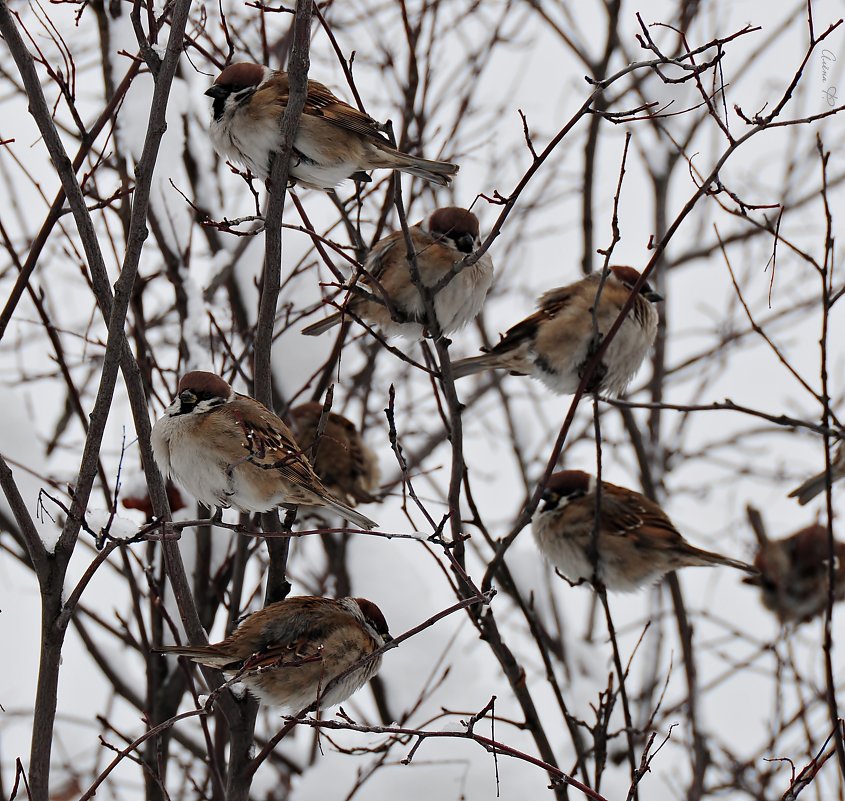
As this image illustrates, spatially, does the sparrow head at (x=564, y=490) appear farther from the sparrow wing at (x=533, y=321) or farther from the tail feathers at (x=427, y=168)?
the tail feathers at (x=427, y=168)

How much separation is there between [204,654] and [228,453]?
2.20 feet

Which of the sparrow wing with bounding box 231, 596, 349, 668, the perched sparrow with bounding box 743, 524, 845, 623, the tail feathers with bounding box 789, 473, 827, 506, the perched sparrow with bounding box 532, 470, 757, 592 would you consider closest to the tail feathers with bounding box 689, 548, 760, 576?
the perched sparrow with bounding box 532, 470, 757, 592

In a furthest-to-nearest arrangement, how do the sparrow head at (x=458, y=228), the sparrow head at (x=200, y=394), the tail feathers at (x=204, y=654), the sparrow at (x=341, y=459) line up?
the sparrow at (x=341, y=459) < the sparrow head at (x=458, y=228) < the sparrow head at (x=200, y=394) < the tail feathers at (x=204, y=654)

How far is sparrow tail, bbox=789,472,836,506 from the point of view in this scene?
4.37 metres

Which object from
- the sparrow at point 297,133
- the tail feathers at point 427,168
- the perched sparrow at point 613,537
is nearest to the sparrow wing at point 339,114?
the sparrow at point 297,133

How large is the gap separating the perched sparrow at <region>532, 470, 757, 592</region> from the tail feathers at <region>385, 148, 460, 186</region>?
1.47 metres

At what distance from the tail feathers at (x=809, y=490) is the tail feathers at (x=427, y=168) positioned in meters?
1.92

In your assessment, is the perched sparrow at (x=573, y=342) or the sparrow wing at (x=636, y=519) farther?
the sparrow wing at (x=636, y=519)

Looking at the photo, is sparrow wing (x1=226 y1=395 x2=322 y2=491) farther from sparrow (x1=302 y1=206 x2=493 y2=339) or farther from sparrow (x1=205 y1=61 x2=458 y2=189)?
sparrow (x1=205 y1=61 x2=458 y2=189)

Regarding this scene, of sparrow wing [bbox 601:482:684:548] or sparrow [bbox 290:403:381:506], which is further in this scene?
sparrow [bbox 290:403:381:506]

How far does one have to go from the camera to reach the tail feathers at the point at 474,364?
14.1 ft

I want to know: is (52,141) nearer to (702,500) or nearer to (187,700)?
(187,700)

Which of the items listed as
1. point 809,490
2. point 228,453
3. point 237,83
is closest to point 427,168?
point 237,83

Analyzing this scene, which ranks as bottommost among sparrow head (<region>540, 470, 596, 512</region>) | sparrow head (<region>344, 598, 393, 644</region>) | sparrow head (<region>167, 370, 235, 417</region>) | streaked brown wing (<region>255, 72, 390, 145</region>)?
sparrow head (<region>344, 598, 393, 644</region>)
